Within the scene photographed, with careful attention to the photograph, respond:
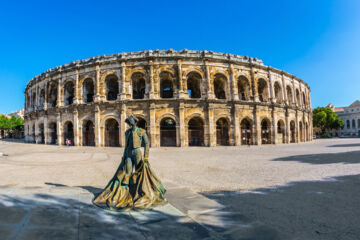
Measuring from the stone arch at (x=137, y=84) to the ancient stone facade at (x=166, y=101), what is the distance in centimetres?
10

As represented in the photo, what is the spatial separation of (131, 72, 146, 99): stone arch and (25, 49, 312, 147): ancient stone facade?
0.34ft

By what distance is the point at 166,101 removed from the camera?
57.9ft

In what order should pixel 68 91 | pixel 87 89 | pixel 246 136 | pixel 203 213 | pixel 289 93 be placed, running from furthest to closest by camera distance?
pixel 289 93 < pixel 68 91 < pixel 87 89 < pixel 246 136 < pixel 203 213

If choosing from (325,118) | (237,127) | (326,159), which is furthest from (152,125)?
(325,118)

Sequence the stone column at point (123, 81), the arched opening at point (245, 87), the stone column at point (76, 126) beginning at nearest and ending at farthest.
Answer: the stone column at point (123, 81) → the stone column at point (76, 126) → the arched opening at point (245, 87)

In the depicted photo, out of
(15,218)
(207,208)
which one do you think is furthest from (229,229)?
(15,218)

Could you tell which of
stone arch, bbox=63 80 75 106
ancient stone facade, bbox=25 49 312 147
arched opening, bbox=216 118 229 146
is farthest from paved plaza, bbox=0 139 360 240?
stone arch, bbox=63 80 75 106

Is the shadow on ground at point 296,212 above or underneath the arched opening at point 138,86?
underneath

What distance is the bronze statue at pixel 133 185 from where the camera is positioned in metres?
3.12

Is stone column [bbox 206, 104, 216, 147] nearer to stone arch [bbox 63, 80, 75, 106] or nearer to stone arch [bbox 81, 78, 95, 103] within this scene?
stone arch [bbox 81, 78, 95, 103]

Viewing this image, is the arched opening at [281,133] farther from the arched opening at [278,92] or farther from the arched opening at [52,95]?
the arched opening at [52,95]

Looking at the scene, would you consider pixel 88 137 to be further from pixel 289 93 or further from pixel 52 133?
pixel 289 93

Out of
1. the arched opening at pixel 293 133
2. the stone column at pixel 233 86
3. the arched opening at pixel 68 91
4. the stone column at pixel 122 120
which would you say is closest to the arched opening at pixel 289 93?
the arched opening at pixel 293 133

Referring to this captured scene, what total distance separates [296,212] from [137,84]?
20.5 meters
